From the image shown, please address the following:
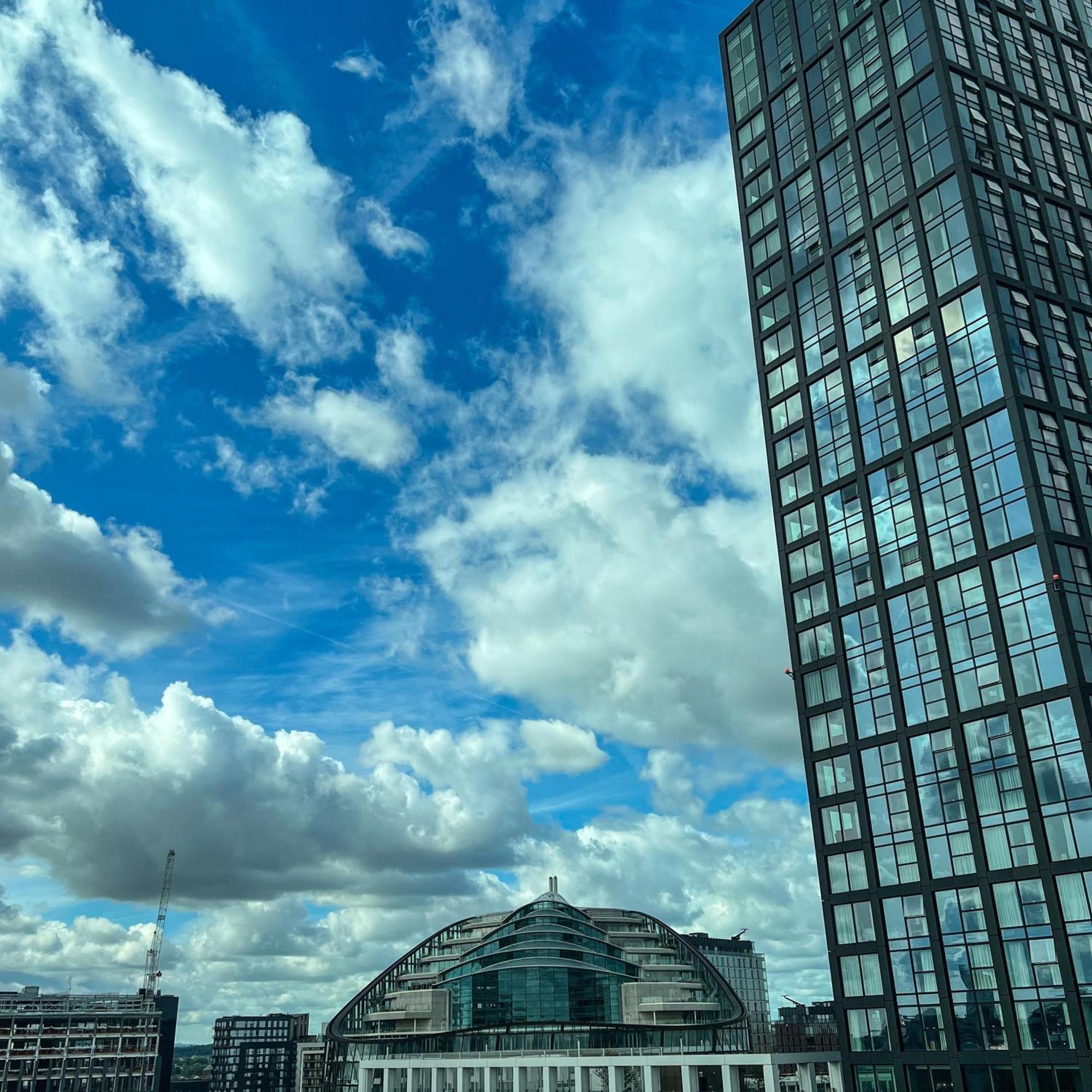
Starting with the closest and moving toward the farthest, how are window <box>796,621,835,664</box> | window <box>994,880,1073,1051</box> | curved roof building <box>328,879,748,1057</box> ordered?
1. window <box>994,880,1073,1051</box>
2. window <box>796,621,835,664</box>
3. curved roof building <box>328,879,748,1057</box>

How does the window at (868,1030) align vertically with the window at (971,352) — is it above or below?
below

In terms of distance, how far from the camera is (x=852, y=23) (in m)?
97.4

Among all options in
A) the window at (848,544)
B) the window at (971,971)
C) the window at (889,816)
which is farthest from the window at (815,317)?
the window at (971,971)

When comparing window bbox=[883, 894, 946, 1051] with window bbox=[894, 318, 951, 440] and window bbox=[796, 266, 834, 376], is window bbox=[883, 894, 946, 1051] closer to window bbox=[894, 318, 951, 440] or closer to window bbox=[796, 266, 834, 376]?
window bbox=[894, 318, 951, 440]

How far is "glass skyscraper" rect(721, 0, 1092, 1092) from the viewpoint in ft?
226

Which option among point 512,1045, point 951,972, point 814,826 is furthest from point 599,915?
point 951,972

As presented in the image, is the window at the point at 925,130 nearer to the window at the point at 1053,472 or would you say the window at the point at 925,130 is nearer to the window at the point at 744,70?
the window at the point at 744,70

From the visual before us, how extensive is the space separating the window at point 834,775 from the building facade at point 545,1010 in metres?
51.2

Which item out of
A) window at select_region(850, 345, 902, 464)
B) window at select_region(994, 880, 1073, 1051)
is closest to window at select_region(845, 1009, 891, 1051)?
window at select_region(994, 880, 1073, 1051)

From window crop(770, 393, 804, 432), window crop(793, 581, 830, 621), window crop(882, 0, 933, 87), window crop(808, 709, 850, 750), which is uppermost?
window crop(882, 0, 933, 87)

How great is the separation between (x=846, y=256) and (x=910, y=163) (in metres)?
9.23

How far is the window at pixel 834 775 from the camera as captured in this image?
82562 mm

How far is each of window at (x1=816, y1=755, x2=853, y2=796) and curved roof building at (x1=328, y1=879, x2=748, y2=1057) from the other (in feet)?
215

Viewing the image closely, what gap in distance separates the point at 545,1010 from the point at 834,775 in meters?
86.9
